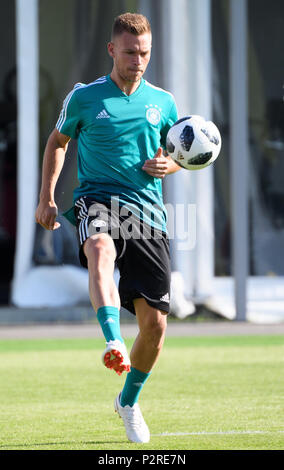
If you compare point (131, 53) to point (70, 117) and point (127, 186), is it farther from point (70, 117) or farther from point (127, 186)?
point (127, 186)

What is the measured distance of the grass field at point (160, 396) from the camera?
539 cm

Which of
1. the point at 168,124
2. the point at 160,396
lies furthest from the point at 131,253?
the point at 160,396

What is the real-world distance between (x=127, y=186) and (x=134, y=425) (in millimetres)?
1253

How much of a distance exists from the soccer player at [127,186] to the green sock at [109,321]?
0.33 meters

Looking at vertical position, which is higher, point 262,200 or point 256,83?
A: point 256,83

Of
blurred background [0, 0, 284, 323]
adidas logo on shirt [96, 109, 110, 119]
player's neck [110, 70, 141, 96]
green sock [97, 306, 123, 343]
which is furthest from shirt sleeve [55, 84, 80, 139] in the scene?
blurred background [0, 0, 284, 323]

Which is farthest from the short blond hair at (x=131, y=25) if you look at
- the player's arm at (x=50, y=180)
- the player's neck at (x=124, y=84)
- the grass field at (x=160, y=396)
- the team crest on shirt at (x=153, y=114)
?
the grass field at (x=160, y=396)

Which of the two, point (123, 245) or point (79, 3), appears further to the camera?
point (79, 3)

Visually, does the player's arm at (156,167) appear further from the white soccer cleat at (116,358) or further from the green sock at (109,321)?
the white soccer cleat at (116,358)

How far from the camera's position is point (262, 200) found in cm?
1361

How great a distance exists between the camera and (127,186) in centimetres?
553
